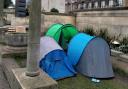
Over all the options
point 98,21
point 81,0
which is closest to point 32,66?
point 98,21

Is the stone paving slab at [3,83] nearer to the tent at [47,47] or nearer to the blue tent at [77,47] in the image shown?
the tent at [47,47]

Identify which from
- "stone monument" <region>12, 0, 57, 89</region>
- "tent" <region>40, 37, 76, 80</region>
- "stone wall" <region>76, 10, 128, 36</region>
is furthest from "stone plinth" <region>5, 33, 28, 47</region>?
"stone wall" <region>76, 10, 128, 36</region>

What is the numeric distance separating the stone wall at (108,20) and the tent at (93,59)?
129 inches

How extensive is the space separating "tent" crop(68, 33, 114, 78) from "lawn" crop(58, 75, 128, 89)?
23cm

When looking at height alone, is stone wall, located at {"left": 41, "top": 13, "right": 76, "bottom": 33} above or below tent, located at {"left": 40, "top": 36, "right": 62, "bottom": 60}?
above

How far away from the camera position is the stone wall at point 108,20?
973 cm

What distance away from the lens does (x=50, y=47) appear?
6.55m

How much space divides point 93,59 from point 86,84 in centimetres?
89

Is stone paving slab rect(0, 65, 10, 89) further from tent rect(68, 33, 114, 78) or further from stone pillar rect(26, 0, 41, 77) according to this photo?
tent rect(68, 33, 114, 78)

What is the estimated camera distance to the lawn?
570 cm

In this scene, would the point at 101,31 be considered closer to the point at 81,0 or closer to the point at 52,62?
the point at 52,62

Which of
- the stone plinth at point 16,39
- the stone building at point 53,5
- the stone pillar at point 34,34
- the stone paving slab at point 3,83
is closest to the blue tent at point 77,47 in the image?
the stone plinth at point 16,39

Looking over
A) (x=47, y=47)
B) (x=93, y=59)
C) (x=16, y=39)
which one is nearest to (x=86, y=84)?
(x=93, y=59)

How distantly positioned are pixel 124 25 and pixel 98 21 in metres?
2.42
